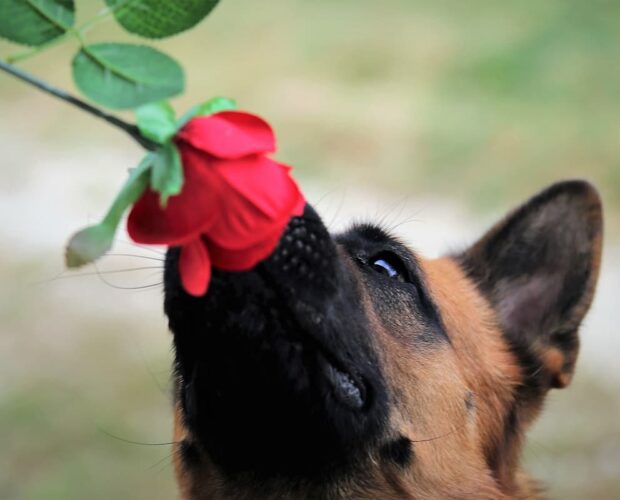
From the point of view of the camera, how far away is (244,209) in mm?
1359

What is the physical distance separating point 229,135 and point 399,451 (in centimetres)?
157

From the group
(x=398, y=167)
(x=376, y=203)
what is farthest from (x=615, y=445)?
(x=398, y=167)

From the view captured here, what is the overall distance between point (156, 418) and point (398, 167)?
337 cm

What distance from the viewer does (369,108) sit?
9469 millimetres

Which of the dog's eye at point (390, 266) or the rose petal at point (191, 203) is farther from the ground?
the rose petal at point (191, 203)

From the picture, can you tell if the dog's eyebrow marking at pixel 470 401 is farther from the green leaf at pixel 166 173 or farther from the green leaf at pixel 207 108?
the green leaf at pixel 166 173

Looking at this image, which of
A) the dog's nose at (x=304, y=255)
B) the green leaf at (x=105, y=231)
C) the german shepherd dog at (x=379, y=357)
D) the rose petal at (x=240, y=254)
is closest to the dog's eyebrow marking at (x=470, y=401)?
the german shepherd dog at (x=379, y=357)

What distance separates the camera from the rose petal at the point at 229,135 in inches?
53.1

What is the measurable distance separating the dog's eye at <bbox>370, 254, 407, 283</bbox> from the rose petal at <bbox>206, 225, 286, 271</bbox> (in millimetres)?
1542

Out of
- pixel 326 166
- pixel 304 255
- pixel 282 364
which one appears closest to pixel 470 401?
pixel 282 364

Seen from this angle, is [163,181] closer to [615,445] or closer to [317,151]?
[615,445]

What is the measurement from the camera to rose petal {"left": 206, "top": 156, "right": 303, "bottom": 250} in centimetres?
136

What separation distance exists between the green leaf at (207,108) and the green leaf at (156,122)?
0.05 feet

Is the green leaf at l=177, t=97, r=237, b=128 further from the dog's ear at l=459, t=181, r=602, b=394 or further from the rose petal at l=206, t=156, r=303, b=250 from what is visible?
the dog's ear at l=459, t=181, r=602, b=394
